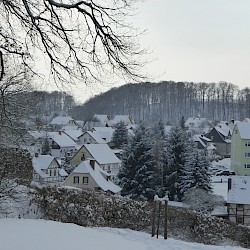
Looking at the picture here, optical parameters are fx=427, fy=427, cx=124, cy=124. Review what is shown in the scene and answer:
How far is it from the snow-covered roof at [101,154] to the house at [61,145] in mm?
10573

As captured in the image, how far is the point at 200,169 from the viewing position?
27656 mm

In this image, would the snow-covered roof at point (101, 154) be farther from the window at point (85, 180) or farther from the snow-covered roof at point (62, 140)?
the snow-covered roof at point (62, 140)

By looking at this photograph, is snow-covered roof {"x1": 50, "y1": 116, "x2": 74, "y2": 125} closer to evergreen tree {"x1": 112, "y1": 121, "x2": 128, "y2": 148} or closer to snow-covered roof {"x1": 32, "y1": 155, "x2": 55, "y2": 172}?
evergreen tree {"x1": 112, "y1": 121, "x2": 128, "y2": 148}

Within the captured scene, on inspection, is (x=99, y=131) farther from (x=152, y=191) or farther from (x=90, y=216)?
(x=90, y=216)

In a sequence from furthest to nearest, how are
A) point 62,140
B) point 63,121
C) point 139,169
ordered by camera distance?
point 63,121
point 62,140
point 139,169

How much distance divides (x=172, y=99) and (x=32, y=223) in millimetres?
99129

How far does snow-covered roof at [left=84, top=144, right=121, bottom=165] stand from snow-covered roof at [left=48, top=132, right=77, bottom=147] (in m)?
12.1

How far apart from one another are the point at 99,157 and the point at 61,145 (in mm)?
13787

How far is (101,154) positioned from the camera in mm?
41594

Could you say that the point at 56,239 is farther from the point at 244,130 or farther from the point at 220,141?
the point at 220,141

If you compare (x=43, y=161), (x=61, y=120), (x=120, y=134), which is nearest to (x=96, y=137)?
(x=120, y=134)

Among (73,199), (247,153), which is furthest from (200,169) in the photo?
(247,153)

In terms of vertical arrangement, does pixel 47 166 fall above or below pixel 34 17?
below

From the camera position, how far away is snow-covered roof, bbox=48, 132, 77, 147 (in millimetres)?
53791
